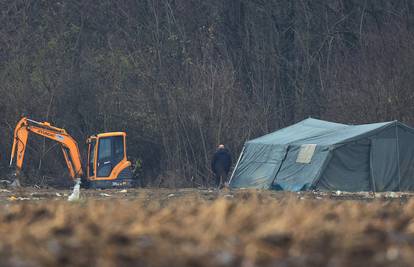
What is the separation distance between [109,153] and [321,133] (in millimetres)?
7981

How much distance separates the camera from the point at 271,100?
195 feet

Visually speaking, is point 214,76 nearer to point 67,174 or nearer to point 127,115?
point 127,115

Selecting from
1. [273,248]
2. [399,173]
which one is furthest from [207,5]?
[273,248]

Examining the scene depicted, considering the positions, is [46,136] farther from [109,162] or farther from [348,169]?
[348,169]

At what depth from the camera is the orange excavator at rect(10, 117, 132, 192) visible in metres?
43.2

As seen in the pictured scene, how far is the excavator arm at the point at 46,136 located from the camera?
141 ft

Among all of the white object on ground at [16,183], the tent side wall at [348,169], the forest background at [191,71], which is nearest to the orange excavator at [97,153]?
the white object on ground at [16,183]

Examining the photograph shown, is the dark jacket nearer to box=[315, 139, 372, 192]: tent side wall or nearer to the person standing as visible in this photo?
the person standing

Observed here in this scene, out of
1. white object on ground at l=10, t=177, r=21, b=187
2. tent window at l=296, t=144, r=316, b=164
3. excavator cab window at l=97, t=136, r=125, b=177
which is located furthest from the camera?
excavator cab window at l=97, t=136, r=125, b=177

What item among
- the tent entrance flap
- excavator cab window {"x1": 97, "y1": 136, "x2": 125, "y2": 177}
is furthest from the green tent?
excavator cab window {"x1": 97, "y1": 136, "x2": 125, "y2": 177}

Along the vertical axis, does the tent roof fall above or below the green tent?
above

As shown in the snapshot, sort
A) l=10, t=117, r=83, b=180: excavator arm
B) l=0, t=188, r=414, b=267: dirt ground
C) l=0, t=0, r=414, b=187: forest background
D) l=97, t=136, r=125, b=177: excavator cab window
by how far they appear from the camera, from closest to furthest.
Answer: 1. l=0, t=188, r=414, b=267: dirt ground
2. l=10, t=117, r=83, b=180: excavator arm
3. l=97, t=136, r=125, b=177: excavator cab window
4. l=0, t=0, r=414, b=187: forest background

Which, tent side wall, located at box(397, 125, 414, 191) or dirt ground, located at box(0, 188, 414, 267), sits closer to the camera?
Answer: dirt ground, located at box(0, 188, 414, 267)

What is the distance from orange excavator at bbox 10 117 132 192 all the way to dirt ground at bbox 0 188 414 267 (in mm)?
26588
